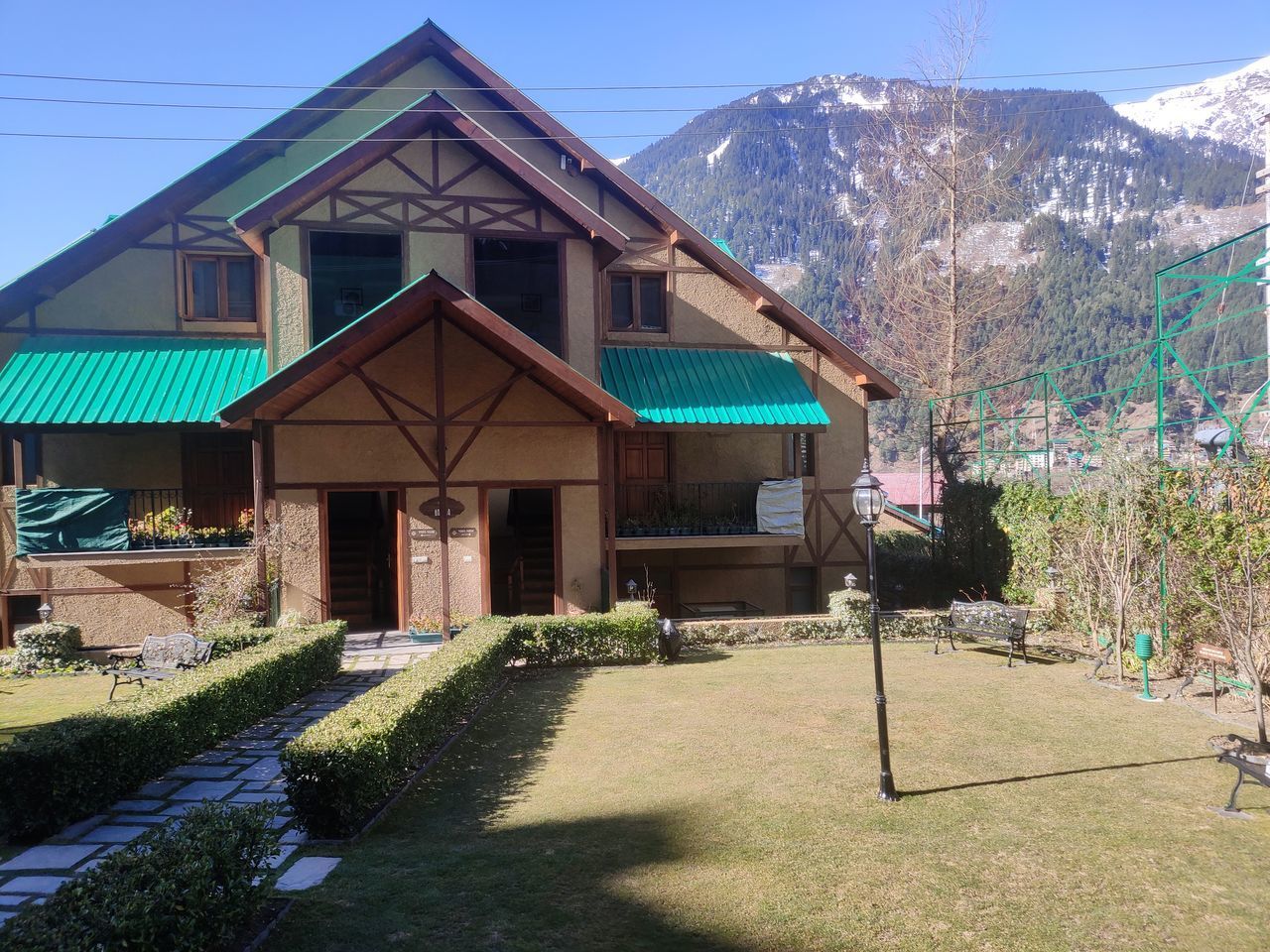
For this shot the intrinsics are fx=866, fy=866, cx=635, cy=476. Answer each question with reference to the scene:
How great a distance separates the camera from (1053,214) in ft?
436

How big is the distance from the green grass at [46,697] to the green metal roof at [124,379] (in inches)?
186

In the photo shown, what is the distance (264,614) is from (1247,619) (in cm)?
1548

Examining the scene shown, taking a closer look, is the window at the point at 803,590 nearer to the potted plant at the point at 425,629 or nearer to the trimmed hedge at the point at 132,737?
the potted plant at the point at 425,629

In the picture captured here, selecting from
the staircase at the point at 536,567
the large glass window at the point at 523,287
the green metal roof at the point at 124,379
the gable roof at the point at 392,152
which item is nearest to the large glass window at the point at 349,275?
the gable roof at the point at 392,152

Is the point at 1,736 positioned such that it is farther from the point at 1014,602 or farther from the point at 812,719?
the point at 1014,602

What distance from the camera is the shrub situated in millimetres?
15664

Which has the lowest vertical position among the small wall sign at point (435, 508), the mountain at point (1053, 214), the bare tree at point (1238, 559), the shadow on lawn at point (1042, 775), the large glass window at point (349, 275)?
the shadow on lawn at point (1042, 775)

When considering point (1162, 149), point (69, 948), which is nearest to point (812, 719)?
point (69, 948)

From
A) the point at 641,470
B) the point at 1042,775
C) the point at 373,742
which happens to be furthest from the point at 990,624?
the point at 373,742

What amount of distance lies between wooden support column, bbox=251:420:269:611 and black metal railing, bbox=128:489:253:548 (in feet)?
4.18

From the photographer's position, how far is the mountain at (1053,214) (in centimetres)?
9000

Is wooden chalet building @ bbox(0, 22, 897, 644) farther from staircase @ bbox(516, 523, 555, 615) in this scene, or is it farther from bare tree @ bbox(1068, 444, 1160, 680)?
bare tree @ bbox(1068, 444, 1160, 680)

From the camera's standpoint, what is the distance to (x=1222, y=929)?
232 inches

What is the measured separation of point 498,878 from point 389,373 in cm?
1203
